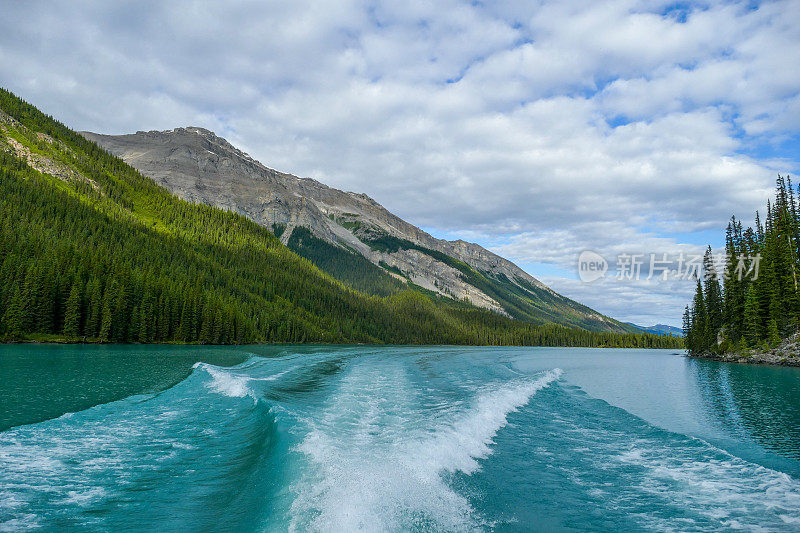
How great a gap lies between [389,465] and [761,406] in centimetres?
2986

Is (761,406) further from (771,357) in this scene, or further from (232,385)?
(771,357)

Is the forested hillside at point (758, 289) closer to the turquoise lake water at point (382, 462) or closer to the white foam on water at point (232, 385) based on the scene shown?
the turquoise lake water at point (382, 462)

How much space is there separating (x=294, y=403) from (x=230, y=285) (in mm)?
133903

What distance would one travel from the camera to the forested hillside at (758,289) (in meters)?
66.6

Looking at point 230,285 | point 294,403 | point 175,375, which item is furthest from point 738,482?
point 230,285

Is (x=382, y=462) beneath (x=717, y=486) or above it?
beneath

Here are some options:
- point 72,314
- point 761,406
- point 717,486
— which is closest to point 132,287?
point 72,314

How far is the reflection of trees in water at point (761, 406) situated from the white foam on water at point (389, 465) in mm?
12283

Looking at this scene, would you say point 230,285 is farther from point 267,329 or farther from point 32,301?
point 32,301

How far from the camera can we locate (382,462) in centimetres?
1394

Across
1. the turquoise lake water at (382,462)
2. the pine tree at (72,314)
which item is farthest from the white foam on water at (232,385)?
the pine tree at (72,314)

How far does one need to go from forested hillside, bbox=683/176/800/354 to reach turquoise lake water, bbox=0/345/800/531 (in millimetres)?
52432

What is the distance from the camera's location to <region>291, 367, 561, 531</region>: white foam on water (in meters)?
9.87

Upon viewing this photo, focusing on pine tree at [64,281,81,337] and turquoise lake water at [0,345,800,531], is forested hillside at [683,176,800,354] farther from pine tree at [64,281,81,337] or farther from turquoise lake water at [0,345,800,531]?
pine tree at [64,281,81,337]
